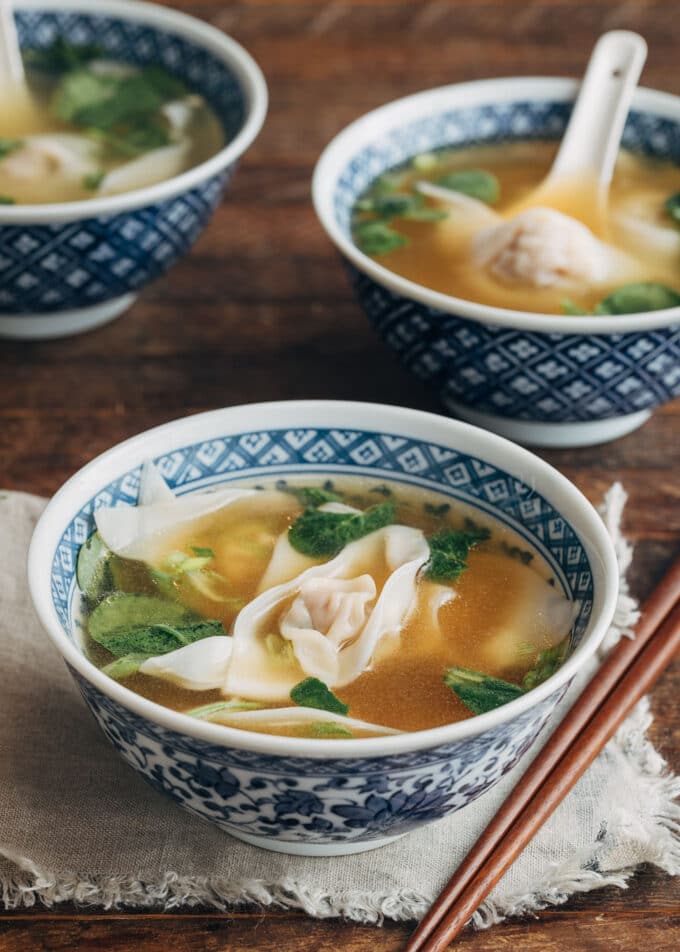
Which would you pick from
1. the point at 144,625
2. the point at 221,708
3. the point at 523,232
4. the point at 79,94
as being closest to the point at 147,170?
the point at 79,94

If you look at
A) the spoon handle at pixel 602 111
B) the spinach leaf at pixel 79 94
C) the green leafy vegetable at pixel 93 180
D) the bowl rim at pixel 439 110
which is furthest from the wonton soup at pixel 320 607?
the spinach leaf at pixel 79 94

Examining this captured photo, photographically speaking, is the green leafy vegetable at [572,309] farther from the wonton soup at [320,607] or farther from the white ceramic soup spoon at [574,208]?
the wonton soup at [320,607]

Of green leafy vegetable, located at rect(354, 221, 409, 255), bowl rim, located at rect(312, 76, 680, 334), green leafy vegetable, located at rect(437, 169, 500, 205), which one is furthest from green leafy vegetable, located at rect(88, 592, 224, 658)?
green leafy vegetable, located at rect(437, 169, 500, 205)

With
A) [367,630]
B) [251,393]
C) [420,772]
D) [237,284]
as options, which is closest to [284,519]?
[367,630]

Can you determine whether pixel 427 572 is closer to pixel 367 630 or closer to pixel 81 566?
pixel 367 630

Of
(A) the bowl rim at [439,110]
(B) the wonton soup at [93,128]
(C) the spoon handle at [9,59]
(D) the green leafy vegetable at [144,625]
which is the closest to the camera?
(D) the green leafy vegetable at [144,625]

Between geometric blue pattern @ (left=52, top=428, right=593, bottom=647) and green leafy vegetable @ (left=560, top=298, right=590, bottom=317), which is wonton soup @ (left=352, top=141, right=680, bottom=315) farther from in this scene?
geometric blue pattern @ (left=52, top=428, right=593, bottom=647)

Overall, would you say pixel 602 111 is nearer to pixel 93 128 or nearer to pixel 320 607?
pixel 93 128
